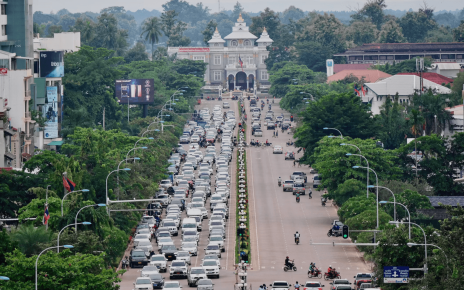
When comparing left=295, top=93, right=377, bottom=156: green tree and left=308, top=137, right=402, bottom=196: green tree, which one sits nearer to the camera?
left=308, top=137, right=402, bottom=196: green tree

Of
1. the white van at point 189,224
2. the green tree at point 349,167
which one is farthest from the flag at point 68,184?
the green tree at point 349,167

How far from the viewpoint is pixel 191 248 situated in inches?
2931

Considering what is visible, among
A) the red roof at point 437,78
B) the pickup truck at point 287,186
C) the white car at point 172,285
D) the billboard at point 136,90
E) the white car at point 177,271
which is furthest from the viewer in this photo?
the red roof at point 437,78

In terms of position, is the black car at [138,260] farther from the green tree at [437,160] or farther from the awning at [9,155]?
the green tree at [437,160]

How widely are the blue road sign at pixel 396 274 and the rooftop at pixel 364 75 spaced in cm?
12312

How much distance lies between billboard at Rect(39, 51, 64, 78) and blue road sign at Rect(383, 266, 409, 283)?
6657 cm

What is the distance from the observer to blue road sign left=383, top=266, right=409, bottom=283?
57375 millimetres

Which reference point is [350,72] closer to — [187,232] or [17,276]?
[187,232]

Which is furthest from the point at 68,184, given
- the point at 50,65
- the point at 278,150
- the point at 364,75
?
the point at 364,75

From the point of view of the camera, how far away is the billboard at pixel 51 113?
113 meters

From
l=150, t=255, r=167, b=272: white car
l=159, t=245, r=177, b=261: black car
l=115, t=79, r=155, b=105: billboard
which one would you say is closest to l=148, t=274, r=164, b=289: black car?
l=150, t=255, r=167, b=272: white car

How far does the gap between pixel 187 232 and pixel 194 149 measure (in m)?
45.8

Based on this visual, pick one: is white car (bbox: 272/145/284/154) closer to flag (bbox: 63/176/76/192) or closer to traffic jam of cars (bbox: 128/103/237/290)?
traffic jam of cars (bbox: 128/103/237/290)

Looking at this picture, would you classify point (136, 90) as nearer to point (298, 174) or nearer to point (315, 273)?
point (298, 174)
